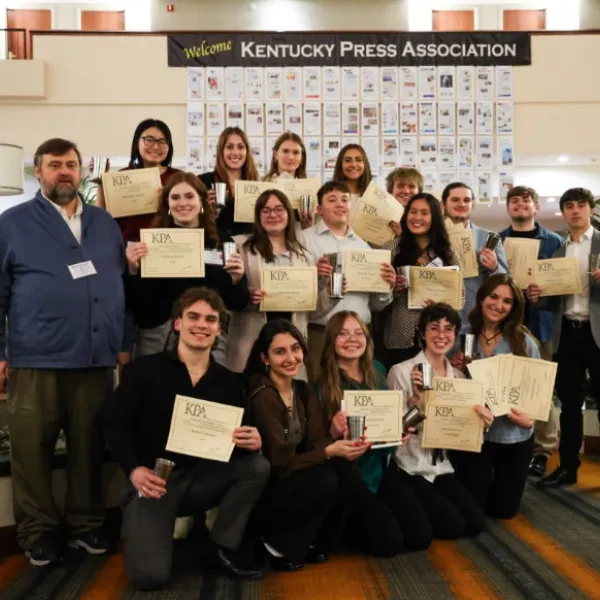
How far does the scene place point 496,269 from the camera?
4195 millimetres

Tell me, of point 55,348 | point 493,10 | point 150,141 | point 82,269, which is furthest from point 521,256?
point 493,10

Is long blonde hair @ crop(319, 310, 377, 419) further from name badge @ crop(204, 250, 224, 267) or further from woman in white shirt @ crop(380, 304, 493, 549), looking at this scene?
name badge @ crop(204, 250, 224, 267)

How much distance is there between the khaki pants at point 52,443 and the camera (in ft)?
10.1

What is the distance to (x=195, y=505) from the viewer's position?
2936mm

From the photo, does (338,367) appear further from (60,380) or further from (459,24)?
(459,24)

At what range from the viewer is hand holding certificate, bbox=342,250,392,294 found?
12.2ft

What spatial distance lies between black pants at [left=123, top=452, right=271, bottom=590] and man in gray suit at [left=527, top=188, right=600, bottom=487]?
6.74ft

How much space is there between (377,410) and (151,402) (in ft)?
→ 2.96

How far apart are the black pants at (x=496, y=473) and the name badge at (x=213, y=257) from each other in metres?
1.52

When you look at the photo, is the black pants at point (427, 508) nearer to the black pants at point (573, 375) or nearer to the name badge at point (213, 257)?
the black pants at point (573, 375)

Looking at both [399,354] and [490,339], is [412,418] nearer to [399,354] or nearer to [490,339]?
[399,354]

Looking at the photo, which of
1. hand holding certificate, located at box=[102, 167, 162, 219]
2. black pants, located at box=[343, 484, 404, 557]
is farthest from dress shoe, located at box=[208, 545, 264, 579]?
hand holding certificate, located at box=[102, 167, 162, 219]

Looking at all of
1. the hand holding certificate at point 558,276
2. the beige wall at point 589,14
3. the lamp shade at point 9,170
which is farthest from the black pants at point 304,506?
the beige wall at point 589,14

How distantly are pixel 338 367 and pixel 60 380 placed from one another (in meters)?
1.15
